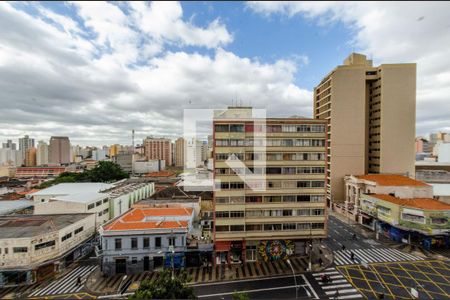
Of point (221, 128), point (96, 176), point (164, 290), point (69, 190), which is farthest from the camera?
point (96, 176)

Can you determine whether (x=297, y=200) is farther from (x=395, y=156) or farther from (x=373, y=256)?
(x=395, y=156)

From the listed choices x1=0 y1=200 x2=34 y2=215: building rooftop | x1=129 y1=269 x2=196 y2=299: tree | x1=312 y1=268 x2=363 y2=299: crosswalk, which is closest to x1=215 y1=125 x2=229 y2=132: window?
x1=129 y1=269 x2=196 y2=299: tree

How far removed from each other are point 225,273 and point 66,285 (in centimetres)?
2153

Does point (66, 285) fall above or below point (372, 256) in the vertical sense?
below

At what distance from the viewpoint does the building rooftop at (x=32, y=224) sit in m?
→ 32.9

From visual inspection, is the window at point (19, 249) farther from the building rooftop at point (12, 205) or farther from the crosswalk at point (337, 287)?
the crosswalk at point (337, 287)

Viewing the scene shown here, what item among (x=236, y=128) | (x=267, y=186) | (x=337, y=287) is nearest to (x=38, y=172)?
(x=236, y=128)

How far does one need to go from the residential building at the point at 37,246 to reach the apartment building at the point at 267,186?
2340 cm

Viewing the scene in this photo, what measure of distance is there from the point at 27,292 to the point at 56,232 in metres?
7.64

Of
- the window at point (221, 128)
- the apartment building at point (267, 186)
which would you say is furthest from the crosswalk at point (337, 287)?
the window at point (221, 128)

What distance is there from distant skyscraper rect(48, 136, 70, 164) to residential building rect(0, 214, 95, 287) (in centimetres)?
17511

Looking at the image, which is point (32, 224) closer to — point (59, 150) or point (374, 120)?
point (374, 120)

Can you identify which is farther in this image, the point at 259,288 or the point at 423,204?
the point at 423,204

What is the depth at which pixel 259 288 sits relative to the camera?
29594 millimetres
